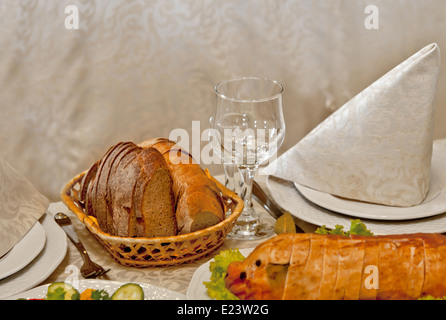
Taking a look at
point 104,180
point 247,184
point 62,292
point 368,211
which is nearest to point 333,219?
point 368,211

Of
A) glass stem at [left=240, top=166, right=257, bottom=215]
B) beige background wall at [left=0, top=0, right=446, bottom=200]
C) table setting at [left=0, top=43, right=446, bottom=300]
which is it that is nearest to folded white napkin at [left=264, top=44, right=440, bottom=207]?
table setting at [left=0, top=43, right=446, bottom=300]

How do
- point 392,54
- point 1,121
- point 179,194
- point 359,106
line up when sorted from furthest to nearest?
1. point 392,54
2. point 1,121
3. point 359,106
4. point 179,194

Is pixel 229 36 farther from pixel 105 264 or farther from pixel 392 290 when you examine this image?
pixel 392 290

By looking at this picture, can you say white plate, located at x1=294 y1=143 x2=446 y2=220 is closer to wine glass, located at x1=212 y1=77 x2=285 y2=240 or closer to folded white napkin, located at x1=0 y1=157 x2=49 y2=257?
wine glass, located at x1=212 y1=77 x2=285 y2=240

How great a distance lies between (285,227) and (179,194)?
0.63ft

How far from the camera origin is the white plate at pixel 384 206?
3.33ft

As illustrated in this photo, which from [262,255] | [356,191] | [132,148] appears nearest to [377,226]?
[356,191]

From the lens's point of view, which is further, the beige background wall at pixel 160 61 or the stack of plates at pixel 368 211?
the beige background wall at pixel 160 61

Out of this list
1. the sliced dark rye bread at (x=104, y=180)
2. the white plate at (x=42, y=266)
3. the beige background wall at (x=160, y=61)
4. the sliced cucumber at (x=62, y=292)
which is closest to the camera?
the sliced cucumber at (x=62, y=292)

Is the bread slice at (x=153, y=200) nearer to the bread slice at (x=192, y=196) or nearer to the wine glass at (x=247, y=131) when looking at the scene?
the bread slice at (x=192, y=196)

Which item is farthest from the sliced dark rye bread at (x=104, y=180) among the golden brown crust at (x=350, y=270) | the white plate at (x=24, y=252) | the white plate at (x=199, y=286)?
the golden brown crust at (x=350, y=270)

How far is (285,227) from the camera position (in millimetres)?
953

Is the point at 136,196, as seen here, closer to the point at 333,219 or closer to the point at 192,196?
the point at 192,196

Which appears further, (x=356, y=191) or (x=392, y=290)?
(x=356, y=191)
